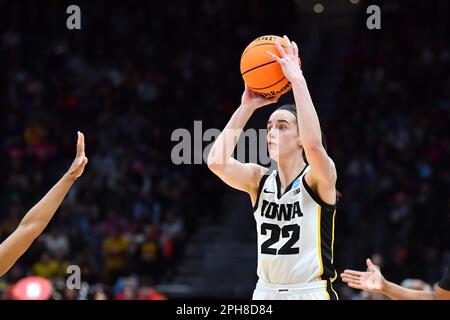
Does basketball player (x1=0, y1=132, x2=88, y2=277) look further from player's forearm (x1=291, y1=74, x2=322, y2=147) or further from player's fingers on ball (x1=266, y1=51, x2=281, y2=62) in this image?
player's fingers on ball (x1=266, y1=51, x2=281, y2=62)

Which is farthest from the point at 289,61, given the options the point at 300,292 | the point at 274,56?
the point at 300,292

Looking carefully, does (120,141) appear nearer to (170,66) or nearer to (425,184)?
(170,66)

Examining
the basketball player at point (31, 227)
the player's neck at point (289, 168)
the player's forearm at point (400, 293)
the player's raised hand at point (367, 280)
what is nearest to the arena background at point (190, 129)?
the player's neck at point (289, 168)

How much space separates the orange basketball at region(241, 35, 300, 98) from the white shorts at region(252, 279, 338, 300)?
4.36 feet

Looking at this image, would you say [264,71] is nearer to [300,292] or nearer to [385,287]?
[300,292]

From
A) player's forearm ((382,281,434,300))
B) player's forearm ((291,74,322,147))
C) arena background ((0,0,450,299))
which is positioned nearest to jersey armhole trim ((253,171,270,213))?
player's forearm ((291,74,322,147))

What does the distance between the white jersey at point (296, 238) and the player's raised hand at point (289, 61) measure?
70 centimetres

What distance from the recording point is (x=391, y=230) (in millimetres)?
14117

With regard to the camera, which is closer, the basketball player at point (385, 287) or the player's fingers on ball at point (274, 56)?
the basketball player at point (385, 287)

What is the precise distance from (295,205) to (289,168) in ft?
1.14

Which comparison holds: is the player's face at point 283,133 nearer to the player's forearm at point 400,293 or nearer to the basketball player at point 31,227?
the player's forearm at point 400,293

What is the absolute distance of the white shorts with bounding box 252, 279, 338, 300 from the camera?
5328mm

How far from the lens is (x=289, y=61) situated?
18.0 feet

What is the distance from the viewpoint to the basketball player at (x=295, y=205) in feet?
17.4
